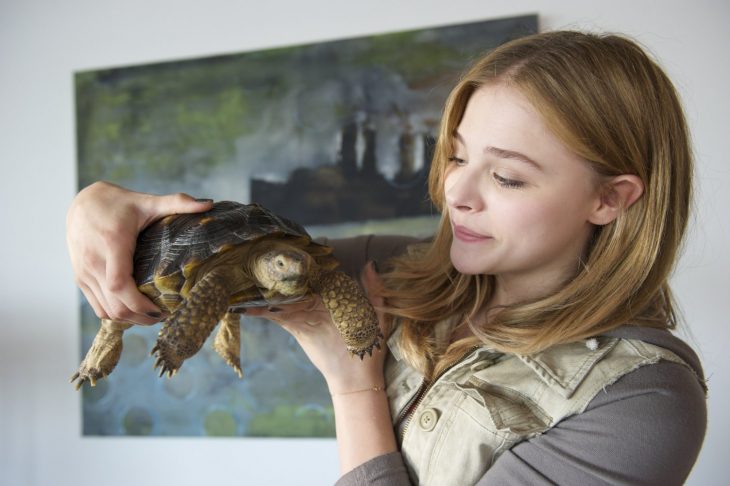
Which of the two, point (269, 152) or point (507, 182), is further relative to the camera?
point (269, 152)

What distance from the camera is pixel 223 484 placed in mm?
2551

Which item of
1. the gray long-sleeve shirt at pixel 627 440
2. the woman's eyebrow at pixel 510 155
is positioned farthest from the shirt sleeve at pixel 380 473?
the woman's eyebrow at pixel 510 155

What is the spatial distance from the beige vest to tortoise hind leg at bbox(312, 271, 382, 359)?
5.5 inches

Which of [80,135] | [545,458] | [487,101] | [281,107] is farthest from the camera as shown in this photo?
[80,135]

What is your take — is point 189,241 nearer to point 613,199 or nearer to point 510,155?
point 510,155

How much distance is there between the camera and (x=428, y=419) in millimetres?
1006

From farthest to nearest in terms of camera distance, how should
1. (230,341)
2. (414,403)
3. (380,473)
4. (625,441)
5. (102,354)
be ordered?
(230,341) < (102,354) < (414,403) < (380,473) < (625,441)

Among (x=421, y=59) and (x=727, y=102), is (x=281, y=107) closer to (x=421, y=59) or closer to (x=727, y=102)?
(x=421, y=59)

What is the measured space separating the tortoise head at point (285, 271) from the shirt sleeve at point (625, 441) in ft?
1.36

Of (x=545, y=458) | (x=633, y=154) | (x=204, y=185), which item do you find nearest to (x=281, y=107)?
(x=204, y=185)

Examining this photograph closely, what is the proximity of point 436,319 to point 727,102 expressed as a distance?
1.59 meters

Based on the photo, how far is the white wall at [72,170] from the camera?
2.40 metres

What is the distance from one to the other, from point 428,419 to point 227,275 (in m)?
0.42

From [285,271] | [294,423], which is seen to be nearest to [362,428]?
[285,271]
